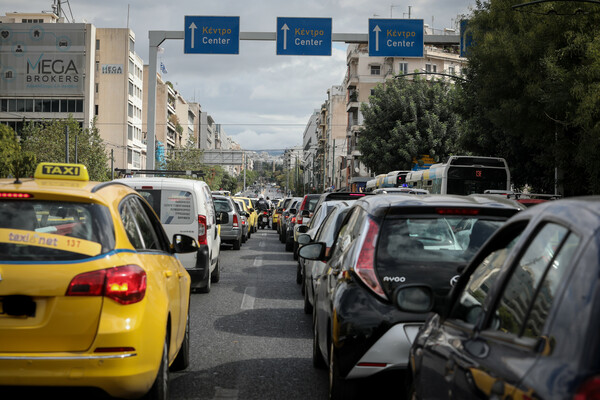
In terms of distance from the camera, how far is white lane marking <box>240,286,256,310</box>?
11.7m

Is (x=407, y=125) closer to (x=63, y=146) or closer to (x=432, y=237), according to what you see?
(x=63, y=146)

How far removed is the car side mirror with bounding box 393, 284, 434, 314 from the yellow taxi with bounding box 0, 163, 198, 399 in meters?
1.68

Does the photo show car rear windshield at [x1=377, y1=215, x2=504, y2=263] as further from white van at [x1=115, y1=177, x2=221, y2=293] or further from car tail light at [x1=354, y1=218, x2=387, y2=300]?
white van at [x1=115, y1=177, x2=221, y2=293]

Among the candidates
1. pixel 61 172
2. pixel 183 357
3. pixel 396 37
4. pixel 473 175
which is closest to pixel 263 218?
pixel 473 175

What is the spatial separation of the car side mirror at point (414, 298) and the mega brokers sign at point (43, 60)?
8405 centimetres

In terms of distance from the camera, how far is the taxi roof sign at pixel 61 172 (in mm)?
5656

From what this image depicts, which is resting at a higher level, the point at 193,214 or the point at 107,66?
the point at 107,66

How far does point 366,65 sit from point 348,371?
269ft

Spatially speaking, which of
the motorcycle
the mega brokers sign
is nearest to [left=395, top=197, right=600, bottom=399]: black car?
the motorcycle

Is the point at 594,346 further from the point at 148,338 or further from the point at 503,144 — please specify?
the point at 503,144

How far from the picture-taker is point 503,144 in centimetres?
3084

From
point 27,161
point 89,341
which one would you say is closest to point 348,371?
point 89,341

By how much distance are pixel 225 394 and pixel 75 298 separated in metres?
2.13

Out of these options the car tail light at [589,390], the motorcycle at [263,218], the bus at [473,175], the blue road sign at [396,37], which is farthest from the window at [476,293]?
the motorcycle at [263,218]
